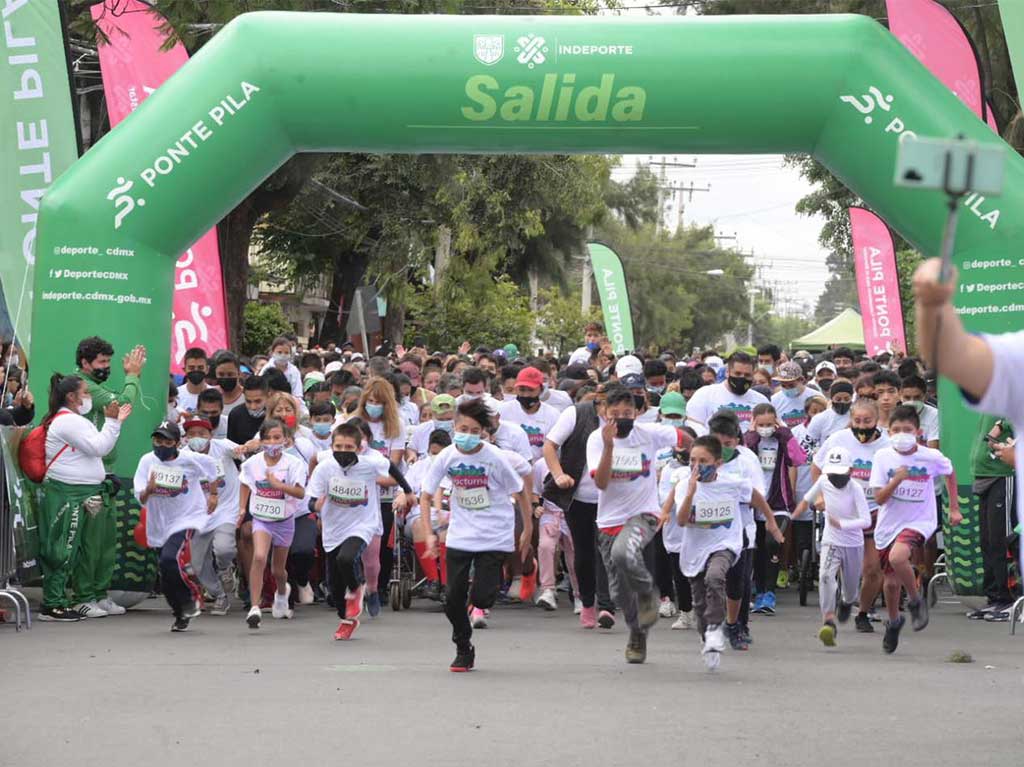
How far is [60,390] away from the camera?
12.9 m

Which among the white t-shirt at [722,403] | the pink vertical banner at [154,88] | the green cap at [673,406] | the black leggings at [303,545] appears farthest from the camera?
the pink vertical banner at [154,88]

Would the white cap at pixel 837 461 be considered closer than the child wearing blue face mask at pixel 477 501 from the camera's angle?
No

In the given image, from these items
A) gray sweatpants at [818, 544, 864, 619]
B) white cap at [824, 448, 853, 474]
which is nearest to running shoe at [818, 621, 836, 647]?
gray sweatpants at [818, 544, 864, 619]

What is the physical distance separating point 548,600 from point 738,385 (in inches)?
89.4

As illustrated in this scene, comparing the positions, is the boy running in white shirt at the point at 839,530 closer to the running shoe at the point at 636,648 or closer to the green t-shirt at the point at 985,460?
the running shoe at the point at 636,648

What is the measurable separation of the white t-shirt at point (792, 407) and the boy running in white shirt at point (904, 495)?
368 centimetres

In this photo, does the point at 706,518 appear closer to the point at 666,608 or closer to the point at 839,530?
the point at 839,530

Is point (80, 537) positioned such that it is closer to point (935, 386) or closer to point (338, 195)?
point (935, 386)

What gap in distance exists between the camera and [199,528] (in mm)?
12938

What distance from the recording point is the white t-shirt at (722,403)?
1396cm

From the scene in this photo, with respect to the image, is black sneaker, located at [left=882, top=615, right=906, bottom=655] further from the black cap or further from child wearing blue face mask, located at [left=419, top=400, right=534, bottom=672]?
the black cap

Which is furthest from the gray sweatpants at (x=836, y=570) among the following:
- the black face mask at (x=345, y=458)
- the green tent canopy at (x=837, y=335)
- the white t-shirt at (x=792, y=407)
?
the green tent canopy at (x=837, y=335)

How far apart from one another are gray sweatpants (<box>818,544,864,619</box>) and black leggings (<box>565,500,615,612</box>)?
5.86 ft

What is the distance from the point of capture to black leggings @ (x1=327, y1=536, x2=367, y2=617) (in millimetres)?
12258
